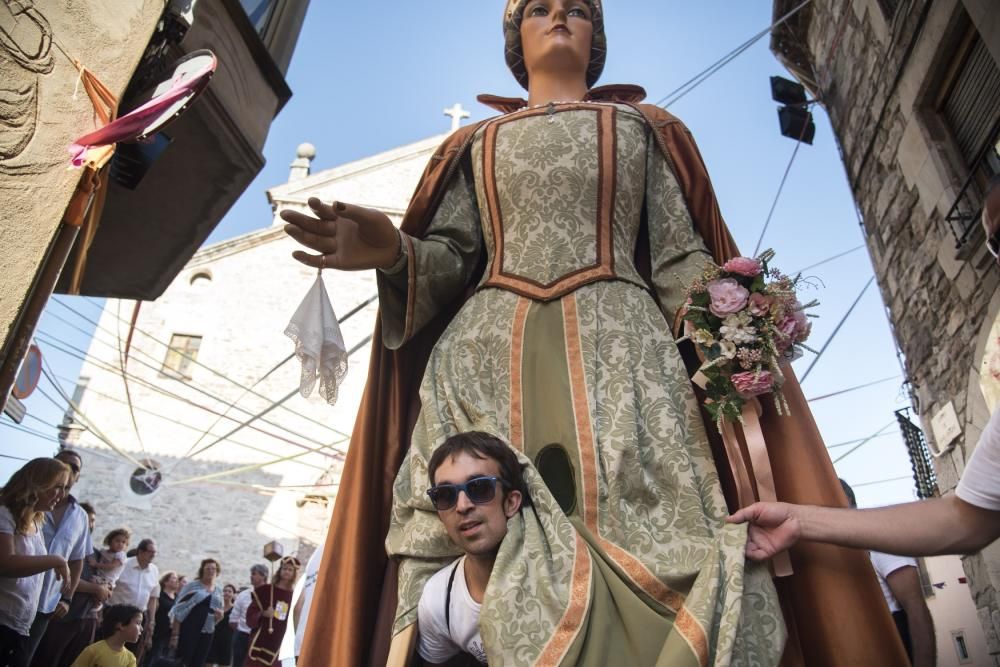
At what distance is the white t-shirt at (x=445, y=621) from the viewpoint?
1655 mm

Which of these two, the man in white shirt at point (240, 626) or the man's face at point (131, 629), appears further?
the man in white shirt at point (240, 626)

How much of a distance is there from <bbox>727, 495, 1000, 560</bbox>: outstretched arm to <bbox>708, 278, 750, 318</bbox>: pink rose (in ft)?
1.69

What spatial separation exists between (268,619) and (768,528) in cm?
545

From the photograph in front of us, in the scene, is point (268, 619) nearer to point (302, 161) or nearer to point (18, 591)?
point (18, 591)

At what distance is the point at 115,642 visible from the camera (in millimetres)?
4723

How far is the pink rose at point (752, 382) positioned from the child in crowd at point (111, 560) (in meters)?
4.98

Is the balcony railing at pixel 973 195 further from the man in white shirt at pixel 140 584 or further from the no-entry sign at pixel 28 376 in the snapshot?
the man in white shirt at pixel 140 584

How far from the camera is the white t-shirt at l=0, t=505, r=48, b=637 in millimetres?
3385

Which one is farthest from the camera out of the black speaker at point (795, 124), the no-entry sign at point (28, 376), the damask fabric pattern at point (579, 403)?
the black speaker at point (795, 124)

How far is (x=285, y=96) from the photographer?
4922 millimetres

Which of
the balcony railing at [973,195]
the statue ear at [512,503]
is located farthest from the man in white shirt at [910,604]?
the balcony railing at [973,195]

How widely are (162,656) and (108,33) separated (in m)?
5.46

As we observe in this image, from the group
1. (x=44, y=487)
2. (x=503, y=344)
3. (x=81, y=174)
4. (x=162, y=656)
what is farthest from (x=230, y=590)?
(x=503, y=344)

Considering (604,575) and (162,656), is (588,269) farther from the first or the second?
(162,656)
